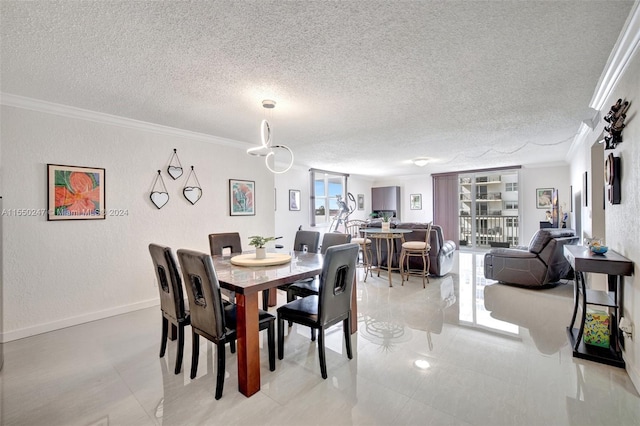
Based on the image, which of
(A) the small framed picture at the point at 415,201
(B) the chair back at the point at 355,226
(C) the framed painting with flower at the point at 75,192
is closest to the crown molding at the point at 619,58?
(B) the chair back at the point at 355,226

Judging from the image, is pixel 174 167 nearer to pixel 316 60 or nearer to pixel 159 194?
pixel 159 194

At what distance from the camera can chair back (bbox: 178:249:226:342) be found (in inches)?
73.4

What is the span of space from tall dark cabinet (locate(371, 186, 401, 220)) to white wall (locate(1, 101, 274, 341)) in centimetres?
625

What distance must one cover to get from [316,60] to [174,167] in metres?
2.64

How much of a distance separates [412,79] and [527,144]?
371cm

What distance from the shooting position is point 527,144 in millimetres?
5027

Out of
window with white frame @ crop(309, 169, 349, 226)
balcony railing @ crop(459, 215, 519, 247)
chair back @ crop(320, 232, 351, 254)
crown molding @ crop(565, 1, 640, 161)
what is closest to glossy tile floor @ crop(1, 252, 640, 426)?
chair back @ crop(320, 232, 351, 254)

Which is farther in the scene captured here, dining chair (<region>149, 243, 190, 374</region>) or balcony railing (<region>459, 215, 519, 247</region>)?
balcony railing (<region>459, 215, 519, 247</region>)

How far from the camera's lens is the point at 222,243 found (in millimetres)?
3428

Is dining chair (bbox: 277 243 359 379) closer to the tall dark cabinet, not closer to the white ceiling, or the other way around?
the white ceiling

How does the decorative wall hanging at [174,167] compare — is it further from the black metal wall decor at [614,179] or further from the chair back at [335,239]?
the black metal wall decor at [614,179]

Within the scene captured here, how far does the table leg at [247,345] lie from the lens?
6.34 ft

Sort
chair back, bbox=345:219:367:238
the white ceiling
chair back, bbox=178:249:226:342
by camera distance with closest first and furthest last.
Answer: the white ceiling, chair back, bbox=178:249:226:342, chair back, bbox=345:219:367:238

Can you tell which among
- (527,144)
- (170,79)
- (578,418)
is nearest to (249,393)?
(578,418)
